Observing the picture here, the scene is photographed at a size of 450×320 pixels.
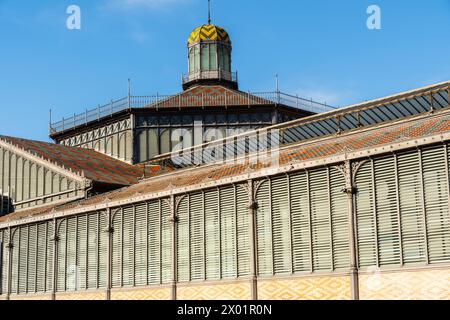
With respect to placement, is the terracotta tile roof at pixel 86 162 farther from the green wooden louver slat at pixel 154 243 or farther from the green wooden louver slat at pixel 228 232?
the green wooden louver slat at pixel 228 232

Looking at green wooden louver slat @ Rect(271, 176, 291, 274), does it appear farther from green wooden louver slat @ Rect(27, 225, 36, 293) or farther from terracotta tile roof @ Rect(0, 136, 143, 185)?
terracotta tile roof @ Rect(0, 136, 143, 185)

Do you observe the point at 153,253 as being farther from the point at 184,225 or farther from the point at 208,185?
the point at 208,185

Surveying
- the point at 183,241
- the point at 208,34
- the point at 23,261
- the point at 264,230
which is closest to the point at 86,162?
the point at 23,261

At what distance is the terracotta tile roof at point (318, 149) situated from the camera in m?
35.3

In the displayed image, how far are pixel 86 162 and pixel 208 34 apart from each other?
24.4 metres

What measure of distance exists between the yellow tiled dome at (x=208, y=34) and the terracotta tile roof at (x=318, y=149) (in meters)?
33.7

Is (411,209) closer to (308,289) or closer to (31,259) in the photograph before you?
(308,289)

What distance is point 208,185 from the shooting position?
42.8m

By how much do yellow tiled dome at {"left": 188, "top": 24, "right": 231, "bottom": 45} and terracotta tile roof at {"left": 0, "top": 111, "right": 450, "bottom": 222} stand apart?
3375cm

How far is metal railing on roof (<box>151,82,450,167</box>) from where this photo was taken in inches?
1652

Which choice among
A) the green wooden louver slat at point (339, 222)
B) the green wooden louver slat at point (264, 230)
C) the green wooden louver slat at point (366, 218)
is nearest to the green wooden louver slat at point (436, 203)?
the green wooden louver slat at point (366, 218)

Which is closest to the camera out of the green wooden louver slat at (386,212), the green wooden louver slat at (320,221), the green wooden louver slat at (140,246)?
the green wooden louver slat at (386,212)
